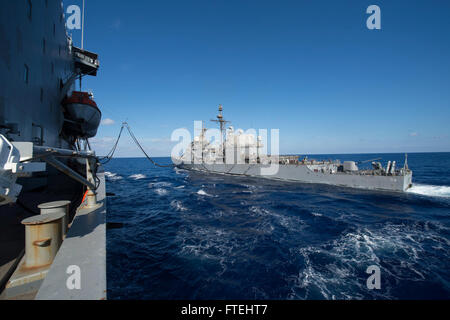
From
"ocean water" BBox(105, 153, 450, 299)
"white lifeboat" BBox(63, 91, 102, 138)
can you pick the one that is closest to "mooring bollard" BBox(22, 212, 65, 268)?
"ocean water" BBox(105, 153, 450, 299)

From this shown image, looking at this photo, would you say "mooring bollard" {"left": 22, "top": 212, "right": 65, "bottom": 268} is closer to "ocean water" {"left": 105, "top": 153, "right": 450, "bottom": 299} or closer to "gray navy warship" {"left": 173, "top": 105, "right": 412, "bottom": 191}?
"ocean water" {"left": 105, "top": 153, "right": 450, "bottom": 299}

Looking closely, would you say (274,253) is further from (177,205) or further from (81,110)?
(81,110)

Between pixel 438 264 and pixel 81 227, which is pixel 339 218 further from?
pixel 81 227

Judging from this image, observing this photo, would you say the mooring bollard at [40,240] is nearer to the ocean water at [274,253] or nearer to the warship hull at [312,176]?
the ocean water at [274,253]

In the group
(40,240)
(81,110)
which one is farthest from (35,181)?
(40,240)

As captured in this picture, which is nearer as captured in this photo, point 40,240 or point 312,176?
point 40,240

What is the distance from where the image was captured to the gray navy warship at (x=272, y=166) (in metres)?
24.5

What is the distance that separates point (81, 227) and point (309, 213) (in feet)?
46.4

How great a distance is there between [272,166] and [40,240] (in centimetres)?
3397

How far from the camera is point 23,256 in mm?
3848

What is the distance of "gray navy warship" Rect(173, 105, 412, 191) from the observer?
80.4 feet

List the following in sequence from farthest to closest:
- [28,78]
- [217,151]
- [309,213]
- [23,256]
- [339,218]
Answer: [217,151], [309,213], [339,218], [28,78], [23,256]

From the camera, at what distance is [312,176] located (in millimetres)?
29797
